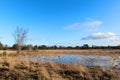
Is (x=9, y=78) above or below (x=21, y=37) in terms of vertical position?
below

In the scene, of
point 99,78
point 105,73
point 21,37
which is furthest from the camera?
point 21,37

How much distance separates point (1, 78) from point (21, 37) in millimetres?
39590

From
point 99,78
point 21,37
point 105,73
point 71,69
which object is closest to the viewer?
point 99,78

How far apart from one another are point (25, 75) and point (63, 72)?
2.18 m

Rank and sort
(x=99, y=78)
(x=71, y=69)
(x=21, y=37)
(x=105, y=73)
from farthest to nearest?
1. (x=21, y=37)
2. (x=71, y=69)
3. (x=105, y=73)
4. (x=99, y=78)

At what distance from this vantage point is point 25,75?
10.1m

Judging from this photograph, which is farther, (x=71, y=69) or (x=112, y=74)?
(x=71, y=69)

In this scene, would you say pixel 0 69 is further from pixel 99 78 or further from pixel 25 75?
pixel 99 78

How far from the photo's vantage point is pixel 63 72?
35.7ft

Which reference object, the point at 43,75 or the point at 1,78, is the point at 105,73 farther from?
the point at 1,78

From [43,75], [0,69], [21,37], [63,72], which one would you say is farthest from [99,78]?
[21,37]

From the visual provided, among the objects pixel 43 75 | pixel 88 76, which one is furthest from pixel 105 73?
pixel 43 75

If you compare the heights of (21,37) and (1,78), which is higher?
(21,37)

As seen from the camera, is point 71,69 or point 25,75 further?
point 71,69
